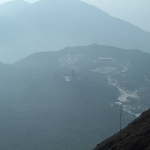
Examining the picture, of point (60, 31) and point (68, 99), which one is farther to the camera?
point (60, 31)

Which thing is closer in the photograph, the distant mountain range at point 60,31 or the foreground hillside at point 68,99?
the foreground hillside at point 68,99

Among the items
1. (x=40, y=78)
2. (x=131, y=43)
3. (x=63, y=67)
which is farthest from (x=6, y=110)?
(x=131, y=43)

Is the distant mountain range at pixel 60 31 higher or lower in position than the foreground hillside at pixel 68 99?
higher

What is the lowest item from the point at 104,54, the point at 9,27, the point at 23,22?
the point at 104,54

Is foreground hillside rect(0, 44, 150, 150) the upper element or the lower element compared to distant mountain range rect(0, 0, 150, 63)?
lower

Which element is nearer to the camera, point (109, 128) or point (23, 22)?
point (109, 128)

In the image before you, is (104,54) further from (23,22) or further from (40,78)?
(23,22)

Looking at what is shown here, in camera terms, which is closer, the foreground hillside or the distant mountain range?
the foreground hillside

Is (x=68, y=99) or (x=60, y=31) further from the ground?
(x=60, y=31)
